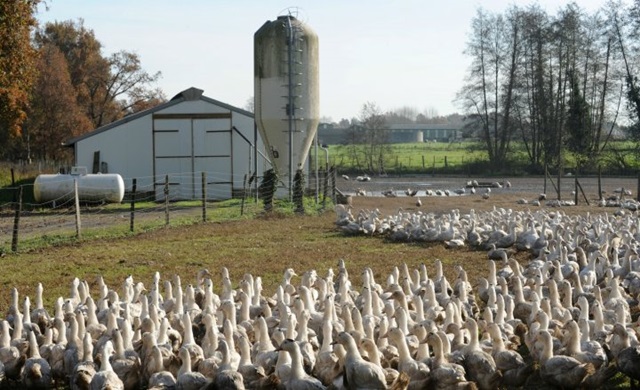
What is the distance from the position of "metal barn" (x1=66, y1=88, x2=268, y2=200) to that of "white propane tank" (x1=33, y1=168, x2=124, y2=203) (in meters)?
3.54

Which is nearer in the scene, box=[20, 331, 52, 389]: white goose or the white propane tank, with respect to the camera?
box=[20, 331, 52, 389]: white goose

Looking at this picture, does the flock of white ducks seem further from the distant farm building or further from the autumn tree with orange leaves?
the distant farm building

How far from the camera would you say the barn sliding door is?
40438 millimetres

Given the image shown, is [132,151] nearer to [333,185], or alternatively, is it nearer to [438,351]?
[333,185]

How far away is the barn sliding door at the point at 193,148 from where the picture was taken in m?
40.4

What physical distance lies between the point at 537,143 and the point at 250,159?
34.6 metres

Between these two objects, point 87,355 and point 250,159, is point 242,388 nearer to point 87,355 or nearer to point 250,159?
point 87,355

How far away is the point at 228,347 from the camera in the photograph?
9383mm

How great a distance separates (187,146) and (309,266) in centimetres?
2218

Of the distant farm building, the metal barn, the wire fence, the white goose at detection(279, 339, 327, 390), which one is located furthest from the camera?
the distant farm building

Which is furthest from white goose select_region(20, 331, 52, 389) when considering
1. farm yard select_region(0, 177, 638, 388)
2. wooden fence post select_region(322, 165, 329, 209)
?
wooden fence post select_region(322, 165, 329, 209)

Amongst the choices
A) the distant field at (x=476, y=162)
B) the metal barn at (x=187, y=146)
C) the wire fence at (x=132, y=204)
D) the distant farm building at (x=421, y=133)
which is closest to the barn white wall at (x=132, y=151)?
the metal barn at (x=187, y=146)

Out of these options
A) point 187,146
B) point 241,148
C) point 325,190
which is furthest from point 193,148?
point 325,190

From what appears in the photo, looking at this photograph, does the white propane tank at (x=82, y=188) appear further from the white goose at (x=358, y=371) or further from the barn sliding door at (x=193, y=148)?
the white goose at (x=358, y=371)
